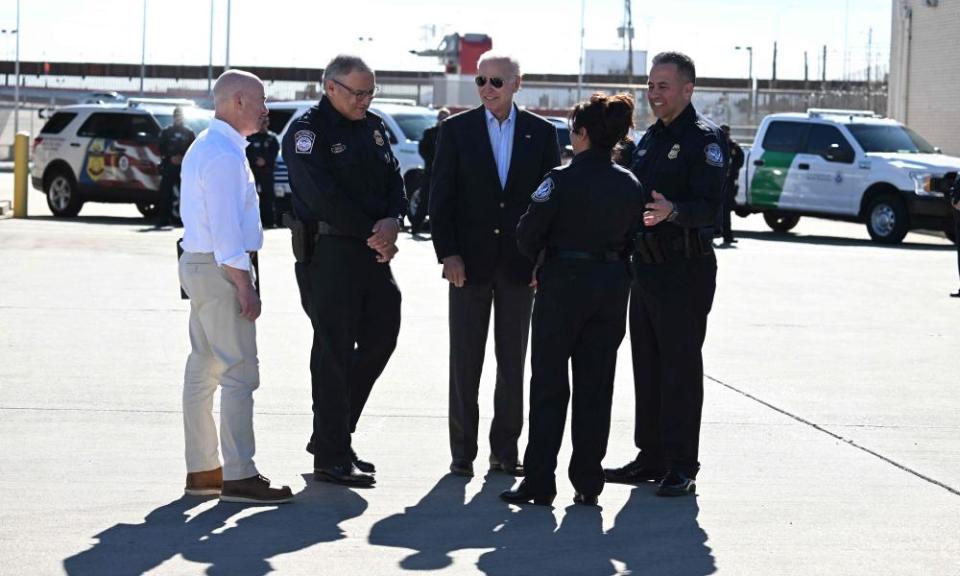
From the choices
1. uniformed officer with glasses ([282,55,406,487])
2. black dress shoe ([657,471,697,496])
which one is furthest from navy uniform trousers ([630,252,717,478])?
uniformed officer with glasses ([282,55,406,487])

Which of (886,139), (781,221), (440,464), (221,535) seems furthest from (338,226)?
(781,221)

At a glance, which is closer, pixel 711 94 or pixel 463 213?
pixel 463 213

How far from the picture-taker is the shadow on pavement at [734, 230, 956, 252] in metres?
24.1

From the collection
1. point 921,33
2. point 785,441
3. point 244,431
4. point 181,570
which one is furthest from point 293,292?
point 921,33

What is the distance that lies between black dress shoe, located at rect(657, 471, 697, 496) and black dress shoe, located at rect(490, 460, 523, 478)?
697mm

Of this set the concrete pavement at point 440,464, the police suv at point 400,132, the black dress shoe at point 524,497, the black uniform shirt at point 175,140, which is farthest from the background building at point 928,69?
Result: the black dress shoe at point 524,497

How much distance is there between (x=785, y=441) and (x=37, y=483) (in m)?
3.69

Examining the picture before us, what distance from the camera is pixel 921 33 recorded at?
35750mm

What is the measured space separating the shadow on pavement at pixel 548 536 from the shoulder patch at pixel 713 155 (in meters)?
1.42

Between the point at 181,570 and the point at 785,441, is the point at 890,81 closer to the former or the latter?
the point at 785,441

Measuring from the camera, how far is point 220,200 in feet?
21.0

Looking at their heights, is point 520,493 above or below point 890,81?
below

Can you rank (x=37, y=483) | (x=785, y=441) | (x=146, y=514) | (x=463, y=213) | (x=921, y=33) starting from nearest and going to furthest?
(x=146, y=514) → (x=37, y=483) → (x=463, y=213) → (x=785, y=441) → (x=921, y=33)

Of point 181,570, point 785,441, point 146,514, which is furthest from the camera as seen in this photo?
point 785,441
